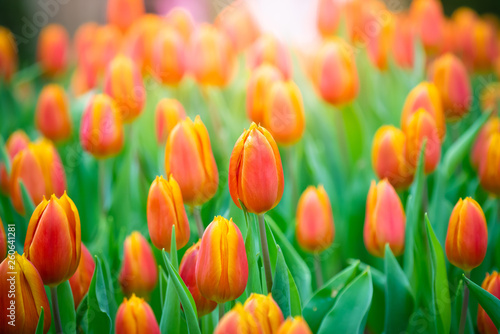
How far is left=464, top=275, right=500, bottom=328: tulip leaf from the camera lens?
0.60 metres

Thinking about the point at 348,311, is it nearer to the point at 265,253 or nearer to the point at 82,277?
the point at 265,253

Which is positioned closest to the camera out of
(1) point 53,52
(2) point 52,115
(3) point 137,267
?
(3) point 137,267

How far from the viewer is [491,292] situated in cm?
63

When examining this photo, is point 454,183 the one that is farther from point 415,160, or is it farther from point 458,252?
point 458,252

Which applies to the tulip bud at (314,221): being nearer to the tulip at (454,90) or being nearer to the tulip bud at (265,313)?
the tulip bud at (265,313)

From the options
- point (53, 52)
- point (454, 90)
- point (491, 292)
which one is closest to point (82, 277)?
point (491, 292)

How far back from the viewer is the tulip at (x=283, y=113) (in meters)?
0.90

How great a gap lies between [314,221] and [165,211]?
26 centimetres

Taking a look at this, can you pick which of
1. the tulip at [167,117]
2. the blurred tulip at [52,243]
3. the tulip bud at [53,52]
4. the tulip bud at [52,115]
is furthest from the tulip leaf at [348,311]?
the tulip bud at [53,52]

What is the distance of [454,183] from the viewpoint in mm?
1029

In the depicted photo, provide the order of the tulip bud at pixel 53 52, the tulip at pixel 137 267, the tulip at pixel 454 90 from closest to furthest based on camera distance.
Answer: the tulip at pixel 137 267, the tulip at pixel 454 90, the tulip bud at pixel 53 52

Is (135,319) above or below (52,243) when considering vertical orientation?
below

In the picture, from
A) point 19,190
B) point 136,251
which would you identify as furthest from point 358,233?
point 19,190

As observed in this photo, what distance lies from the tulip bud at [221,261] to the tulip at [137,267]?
0.59 feet
